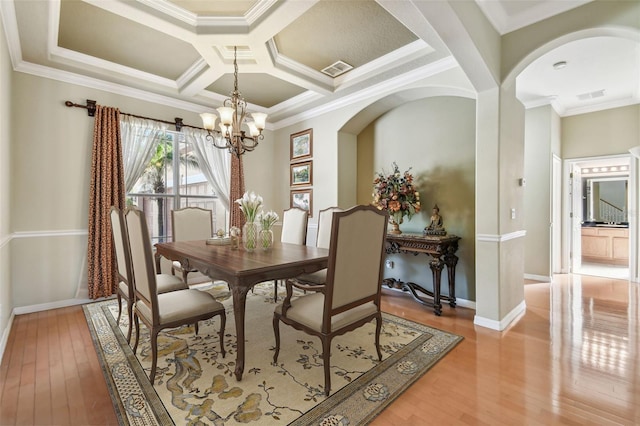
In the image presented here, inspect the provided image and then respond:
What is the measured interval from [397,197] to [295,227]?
129 cm

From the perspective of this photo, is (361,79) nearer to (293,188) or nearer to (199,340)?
(293,188)

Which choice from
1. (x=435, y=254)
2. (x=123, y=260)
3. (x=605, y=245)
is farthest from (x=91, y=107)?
(x=605, y=245)

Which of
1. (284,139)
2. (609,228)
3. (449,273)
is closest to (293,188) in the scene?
(284,139)

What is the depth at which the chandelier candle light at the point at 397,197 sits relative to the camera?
3.55 m

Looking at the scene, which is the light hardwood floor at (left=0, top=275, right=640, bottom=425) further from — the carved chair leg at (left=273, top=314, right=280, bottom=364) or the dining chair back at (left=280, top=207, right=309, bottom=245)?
the dining chair back at (left=280, top=207, right=309, bottom=245)

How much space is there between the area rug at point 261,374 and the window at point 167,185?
1646 mm

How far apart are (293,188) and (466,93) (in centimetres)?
295

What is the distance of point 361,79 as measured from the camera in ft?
12.0

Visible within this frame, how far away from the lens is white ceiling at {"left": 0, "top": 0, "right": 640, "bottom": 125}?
2408 mm

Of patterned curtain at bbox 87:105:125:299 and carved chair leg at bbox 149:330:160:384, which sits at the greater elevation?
patterned curtain at bbox 87:105:125:299

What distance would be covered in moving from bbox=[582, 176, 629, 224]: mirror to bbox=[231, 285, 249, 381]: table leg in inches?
316

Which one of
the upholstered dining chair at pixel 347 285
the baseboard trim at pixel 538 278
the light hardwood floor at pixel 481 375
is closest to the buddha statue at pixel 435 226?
the light hardwood floor at pixel 481 375

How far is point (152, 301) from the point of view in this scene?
1865 mm

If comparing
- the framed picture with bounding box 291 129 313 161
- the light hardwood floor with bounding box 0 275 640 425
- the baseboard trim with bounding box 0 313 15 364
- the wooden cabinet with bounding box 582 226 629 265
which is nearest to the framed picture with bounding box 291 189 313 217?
the framed picture with bounding box 291 129 313 161
